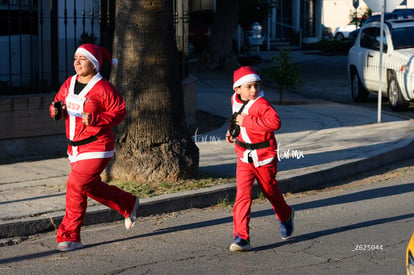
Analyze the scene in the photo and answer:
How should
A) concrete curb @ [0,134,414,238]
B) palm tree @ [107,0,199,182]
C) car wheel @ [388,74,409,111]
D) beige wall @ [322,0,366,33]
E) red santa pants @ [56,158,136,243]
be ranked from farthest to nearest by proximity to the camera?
beige wall @ [322,0,366,33]
car wheel @ [388,74,409,111]
palm tree @ [107,0,199,182]
concrete curb @ [0,134,414,238]
red santa pants @ [56,158,136,243]

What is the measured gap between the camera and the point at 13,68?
39.3 feet

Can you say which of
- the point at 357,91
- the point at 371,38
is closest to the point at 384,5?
the point at 371,38

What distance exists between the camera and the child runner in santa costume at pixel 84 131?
675 centimetres

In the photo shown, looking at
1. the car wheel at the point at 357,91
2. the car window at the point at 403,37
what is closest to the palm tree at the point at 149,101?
the car window at the point at 403,37

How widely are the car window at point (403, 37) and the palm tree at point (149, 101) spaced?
27.5 ft

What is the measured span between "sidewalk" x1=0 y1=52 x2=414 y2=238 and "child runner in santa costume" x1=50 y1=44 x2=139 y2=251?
0.92 meters

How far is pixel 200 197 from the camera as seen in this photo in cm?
861

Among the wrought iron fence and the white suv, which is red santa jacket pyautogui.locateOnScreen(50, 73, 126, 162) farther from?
the white suv

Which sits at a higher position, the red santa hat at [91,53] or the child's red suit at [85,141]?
the red santa hat at [91,53]

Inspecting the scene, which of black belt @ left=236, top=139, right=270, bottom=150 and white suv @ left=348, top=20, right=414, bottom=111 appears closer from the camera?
black belt @ left=236, top=139, right=270, bottom=150

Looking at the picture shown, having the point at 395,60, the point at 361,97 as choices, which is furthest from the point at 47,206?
the point at 361,97

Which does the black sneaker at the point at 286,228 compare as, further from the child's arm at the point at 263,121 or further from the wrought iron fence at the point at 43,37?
the wrought iron fence at the point at 43,37

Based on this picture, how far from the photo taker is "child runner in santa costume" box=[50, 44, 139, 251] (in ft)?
22.1

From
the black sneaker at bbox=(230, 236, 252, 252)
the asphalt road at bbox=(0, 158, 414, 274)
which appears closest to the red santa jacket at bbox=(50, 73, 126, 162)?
the asphalt road at bbox=(0, 158, 414, 274)
